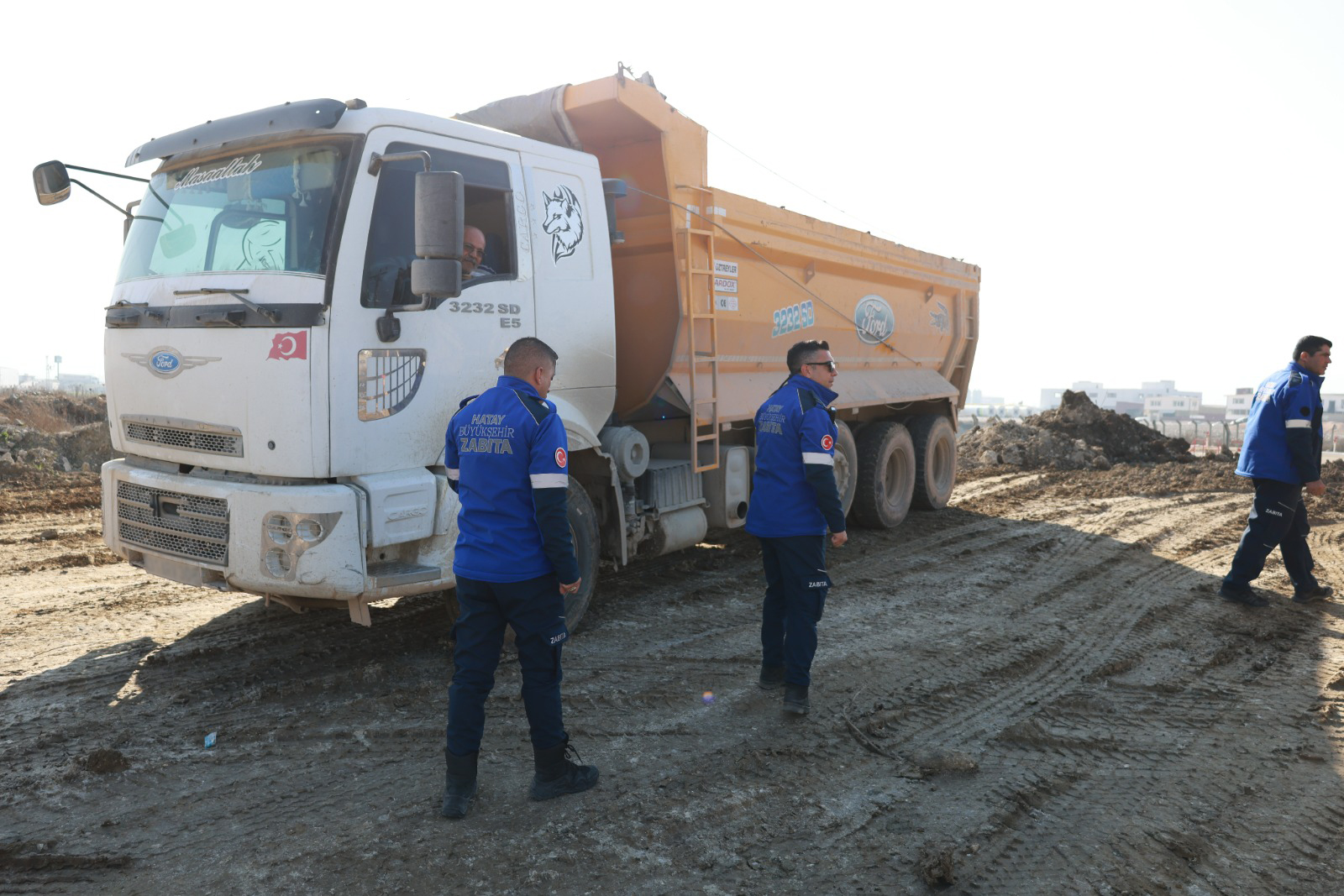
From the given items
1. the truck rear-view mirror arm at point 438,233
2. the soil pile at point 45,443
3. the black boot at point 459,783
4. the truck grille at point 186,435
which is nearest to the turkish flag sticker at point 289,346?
the truck grille at point 186,435

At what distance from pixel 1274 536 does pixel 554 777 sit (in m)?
5.72

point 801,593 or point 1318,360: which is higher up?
point 1318,360

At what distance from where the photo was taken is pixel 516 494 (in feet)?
11.0

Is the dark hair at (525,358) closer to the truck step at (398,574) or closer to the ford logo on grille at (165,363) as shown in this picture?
the truck step at (398,574)

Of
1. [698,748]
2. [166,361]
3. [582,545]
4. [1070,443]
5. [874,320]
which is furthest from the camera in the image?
[1070,443]

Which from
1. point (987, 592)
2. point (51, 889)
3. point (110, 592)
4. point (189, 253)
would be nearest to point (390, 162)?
point (189, 253)

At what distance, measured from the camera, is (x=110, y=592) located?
620 cm

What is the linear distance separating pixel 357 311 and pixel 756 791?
2.82 metres

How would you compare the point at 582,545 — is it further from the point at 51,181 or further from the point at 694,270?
the point at 51,181

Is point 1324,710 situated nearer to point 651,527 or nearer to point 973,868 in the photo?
point 973,868

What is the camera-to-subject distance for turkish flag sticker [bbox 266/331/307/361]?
414 cm

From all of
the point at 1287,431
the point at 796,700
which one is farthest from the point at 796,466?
the point at 1287,431

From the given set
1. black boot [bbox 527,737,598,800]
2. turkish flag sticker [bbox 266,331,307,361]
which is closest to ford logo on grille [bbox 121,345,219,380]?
turkish flag sticker [bbox 266,331,307,361]

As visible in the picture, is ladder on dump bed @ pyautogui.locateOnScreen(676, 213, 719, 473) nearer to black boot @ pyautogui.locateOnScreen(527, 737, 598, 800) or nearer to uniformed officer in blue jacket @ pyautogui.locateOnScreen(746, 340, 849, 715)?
uniformed officer in blue jacket @ pyautogui.locateOnScreen(746, 340, 849, 715)
